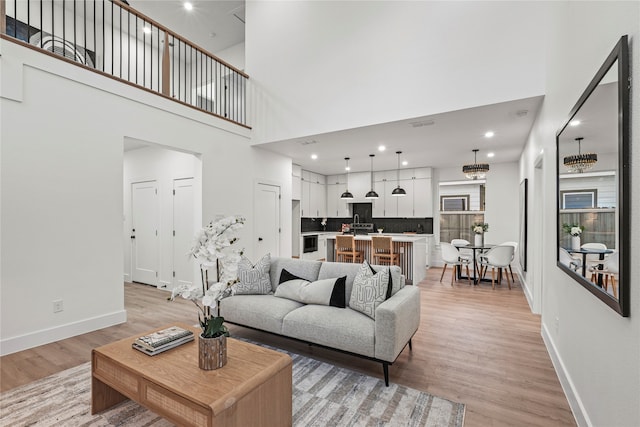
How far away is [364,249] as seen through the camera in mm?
6797

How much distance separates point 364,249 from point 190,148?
4058mm

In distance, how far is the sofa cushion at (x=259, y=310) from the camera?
296 centimetres

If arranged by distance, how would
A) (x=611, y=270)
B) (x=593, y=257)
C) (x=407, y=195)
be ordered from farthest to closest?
(x=407, y=195)
(x=593, y=257)
(x=611, y=270)

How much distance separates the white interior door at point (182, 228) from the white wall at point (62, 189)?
4.28 ft

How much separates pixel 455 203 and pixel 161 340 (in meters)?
9.61

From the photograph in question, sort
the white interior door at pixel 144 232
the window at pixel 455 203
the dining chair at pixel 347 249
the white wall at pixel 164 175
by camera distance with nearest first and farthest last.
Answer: the white wall at pixel 164 175
the white interior door at pixel 144 232
the dining chair at pixel 347 249
the window at pixel 455 203

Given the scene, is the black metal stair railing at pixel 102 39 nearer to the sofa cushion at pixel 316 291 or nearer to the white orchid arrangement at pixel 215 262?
the sofa cushion at pixel 316 291

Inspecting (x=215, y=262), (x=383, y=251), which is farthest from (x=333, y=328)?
(x=383, y=251)

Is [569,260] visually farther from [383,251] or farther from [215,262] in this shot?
[383,251]

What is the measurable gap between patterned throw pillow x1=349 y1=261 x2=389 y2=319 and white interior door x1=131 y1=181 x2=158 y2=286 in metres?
4.53

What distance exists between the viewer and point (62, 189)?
3.34m

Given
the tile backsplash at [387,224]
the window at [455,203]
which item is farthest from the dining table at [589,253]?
the window at [455,203]

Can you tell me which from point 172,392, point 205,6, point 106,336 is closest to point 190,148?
point 106,336

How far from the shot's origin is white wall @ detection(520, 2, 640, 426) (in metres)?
1.26
